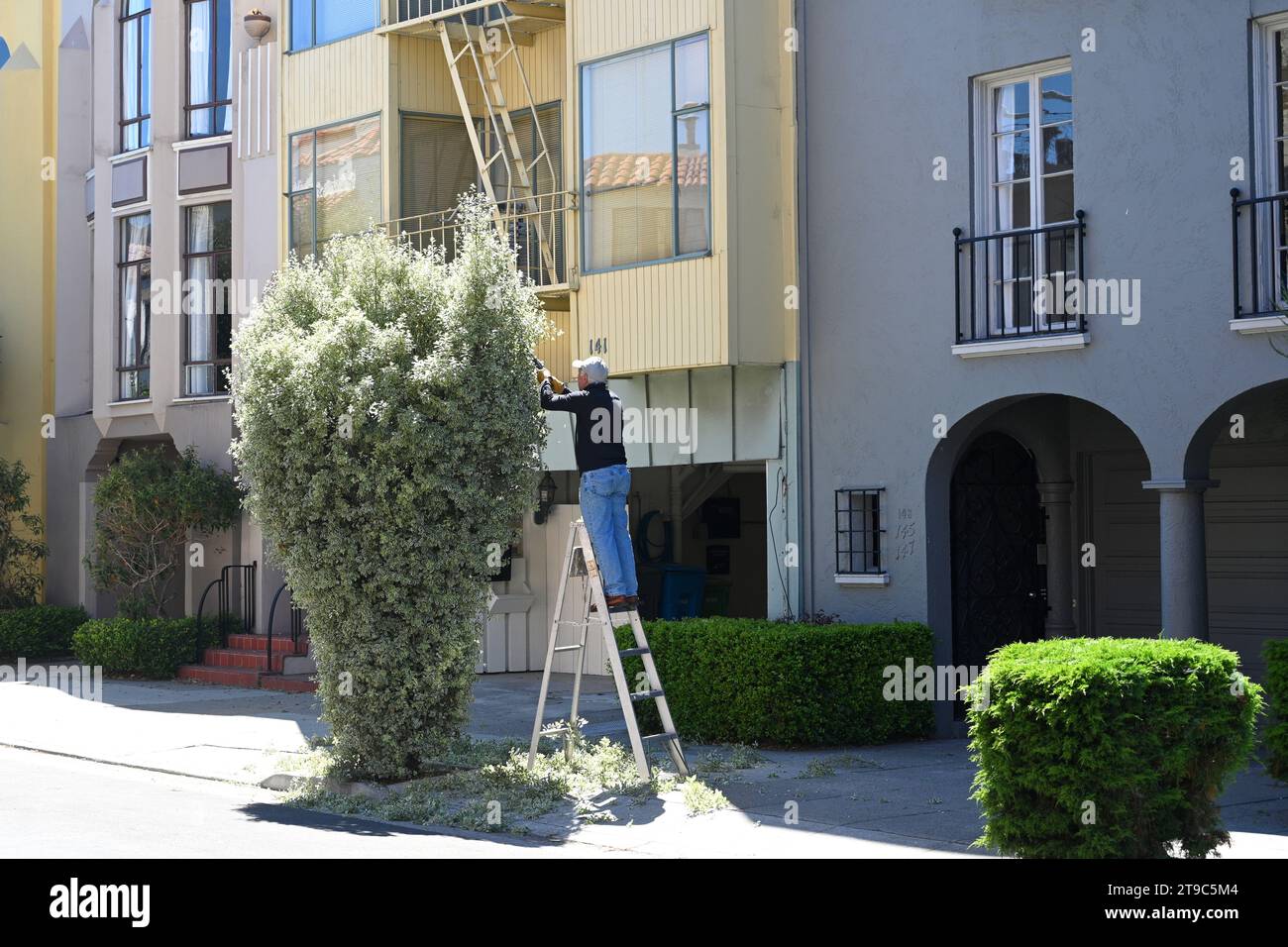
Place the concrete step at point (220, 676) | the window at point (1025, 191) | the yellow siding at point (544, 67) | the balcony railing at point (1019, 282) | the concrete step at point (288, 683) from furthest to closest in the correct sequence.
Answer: the concrete step at point (220, 676) → the concrete step at point (288, 683) → the yellow siding at point (544, 67) → the window at point (1025, 191) → the balcony railing at point (1019, 282)

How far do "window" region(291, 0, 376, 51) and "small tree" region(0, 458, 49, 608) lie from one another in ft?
26.2

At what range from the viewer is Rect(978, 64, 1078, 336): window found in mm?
13523

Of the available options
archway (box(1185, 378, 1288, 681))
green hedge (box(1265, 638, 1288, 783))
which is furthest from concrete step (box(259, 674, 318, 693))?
green hedge (box(1265, 638, 1288, 783))

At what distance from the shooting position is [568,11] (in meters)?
16.6

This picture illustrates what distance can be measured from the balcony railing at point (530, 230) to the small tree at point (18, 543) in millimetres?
8418

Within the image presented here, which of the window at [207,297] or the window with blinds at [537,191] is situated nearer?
the window with blinds at [537,191]

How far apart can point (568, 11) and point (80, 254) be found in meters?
12.5

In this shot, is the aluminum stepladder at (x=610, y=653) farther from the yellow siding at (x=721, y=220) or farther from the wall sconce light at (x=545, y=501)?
the wall sconce light at (x=545, y=501)

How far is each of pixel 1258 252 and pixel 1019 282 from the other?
2144mm

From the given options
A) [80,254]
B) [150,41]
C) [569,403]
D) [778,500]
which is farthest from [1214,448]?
[80,254]

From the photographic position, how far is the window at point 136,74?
23.8 metres

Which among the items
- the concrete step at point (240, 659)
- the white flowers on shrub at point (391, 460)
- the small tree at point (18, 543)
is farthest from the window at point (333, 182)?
the white flowers on shrub at point (391, 460)

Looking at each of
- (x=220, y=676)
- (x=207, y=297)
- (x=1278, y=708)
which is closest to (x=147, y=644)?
(x=220, y=676)

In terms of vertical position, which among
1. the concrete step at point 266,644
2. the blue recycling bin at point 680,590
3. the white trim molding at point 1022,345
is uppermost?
the white trim molding at point 1022,345
